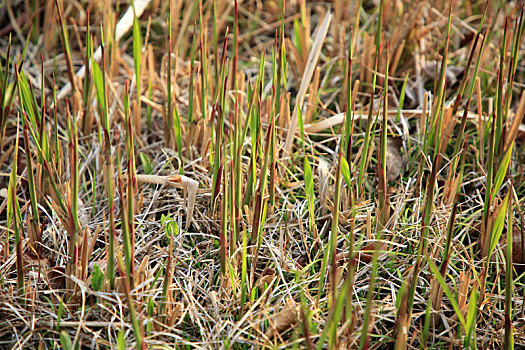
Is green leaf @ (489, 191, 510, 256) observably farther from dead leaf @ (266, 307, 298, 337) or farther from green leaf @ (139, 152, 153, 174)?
green leaf @ (139, 152, 153, 174)

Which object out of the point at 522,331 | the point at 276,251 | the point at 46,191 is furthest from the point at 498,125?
the point at 46,191

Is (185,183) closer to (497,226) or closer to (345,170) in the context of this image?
(345,170)

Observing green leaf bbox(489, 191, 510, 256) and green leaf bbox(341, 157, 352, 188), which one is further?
green leaf bbox(341, 157, 352, 188)

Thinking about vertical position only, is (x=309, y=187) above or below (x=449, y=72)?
below

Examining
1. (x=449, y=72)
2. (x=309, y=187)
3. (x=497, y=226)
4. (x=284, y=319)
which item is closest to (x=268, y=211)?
(x=309, y=187)

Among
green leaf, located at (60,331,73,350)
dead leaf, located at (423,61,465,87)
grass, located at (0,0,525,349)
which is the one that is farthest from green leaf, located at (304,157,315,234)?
dead leaf, located at (423,61,465,87)

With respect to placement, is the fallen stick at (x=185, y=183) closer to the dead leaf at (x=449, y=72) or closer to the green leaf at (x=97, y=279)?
the green leaf at (x=97, y=279)

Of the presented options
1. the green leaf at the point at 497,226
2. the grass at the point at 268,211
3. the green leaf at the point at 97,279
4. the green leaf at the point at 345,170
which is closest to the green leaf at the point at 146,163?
the grass at the point at 268,211

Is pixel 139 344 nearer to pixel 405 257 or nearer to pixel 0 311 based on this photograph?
pixel 0 311
